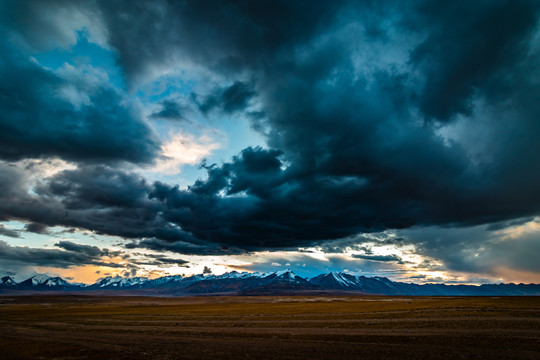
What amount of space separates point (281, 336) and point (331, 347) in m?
8.11

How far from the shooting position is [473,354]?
2161 centimetres

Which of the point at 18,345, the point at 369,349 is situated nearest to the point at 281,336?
the point at 369,349

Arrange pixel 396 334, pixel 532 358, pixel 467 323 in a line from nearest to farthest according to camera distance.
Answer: pixel 532 358
pixel 396 334
pixel 467 323

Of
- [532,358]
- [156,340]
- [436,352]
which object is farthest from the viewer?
[156,340]

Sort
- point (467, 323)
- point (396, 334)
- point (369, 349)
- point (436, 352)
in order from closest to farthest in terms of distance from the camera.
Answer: point (436, 352) < point (369, 349) < point (396, 334) < point (467, 323)

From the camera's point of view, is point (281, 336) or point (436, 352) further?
point (281, 336)

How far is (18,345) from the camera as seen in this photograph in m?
31.9

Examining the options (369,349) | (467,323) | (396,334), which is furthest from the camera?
(467,323)

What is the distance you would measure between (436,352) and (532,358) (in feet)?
19.3

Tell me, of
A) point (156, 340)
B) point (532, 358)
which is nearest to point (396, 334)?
point (532, 358)

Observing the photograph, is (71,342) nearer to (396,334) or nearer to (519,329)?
(396,334)

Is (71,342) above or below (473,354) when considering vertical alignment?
below

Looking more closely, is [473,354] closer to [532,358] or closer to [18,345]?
[532,358]

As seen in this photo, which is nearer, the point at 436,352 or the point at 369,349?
the point at 436,352
